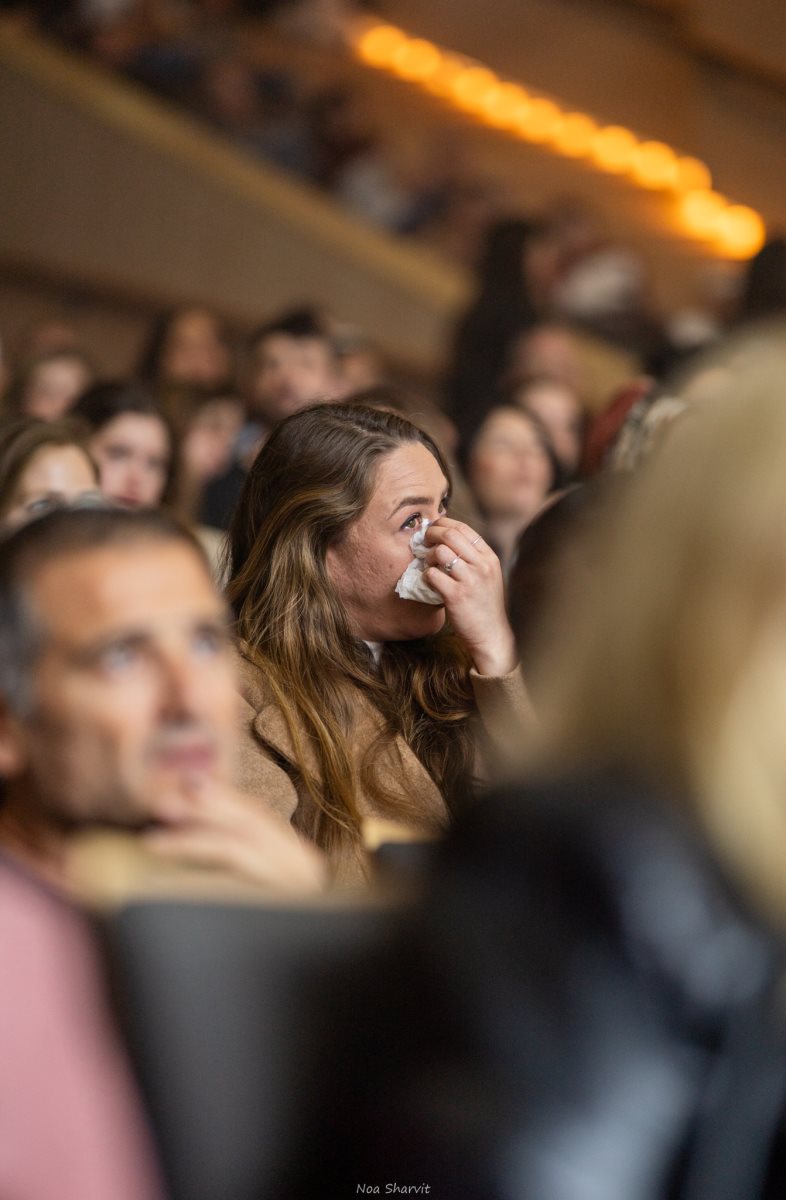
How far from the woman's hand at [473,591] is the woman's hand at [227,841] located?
864 mm

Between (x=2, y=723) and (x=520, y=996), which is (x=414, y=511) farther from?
(x=520, y=996)

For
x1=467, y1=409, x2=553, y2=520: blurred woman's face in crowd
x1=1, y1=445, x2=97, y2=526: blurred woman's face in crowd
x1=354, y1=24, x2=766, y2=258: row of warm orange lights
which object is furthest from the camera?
x1=354, y1=24, x2=766, y2=258: row of warm orange lights

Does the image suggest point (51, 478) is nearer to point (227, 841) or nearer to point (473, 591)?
point (473, 591)

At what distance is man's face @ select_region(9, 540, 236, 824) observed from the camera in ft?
4.07

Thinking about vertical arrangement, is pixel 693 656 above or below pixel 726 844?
above

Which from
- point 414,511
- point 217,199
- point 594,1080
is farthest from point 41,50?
point 594,1080

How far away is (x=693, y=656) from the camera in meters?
1.05

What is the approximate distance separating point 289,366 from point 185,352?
826 millimetres

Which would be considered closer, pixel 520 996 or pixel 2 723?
pixel 520 996

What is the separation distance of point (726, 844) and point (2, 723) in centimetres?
65

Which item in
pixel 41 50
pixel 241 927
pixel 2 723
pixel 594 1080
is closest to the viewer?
pixel 594 1080

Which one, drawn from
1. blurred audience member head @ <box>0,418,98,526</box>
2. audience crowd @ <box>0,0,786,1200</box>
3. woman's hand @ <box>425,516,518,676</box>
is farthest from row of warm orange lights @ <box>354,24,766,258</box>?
audience crowd @ <box>0,0,786,1200</box>

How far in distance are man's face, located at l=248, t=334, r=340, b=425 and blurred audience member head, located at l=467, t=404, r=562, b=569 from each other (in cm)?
53

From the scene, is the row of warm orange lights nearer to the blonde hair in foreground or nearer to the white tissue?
the white tissue
